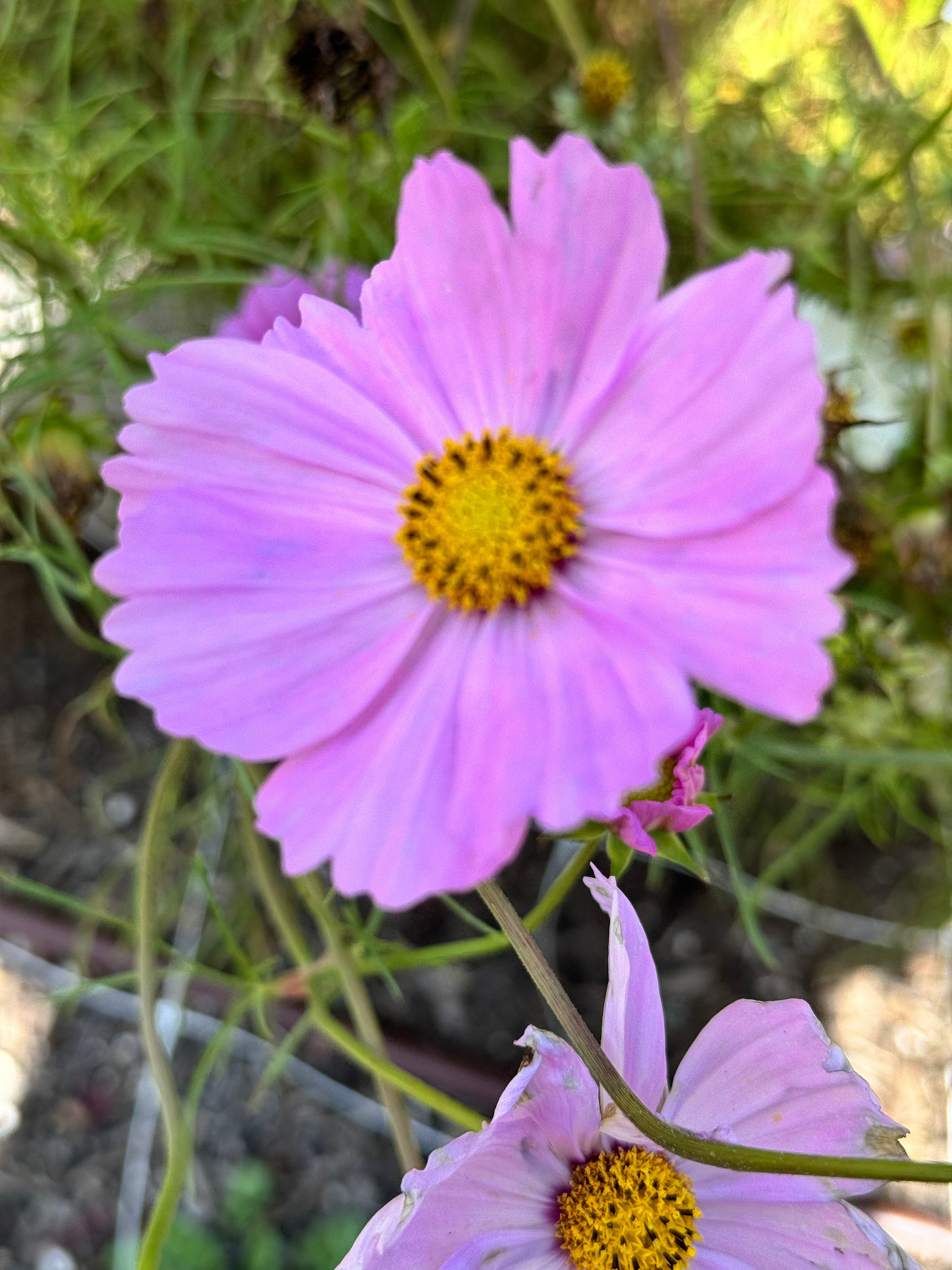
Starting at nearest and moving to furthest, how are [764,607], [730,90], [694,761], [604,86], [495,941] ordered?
[764,607], [694,761], [495,941], [604,86], [730,90]

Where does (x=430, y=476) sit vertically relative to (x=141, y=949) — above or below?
above

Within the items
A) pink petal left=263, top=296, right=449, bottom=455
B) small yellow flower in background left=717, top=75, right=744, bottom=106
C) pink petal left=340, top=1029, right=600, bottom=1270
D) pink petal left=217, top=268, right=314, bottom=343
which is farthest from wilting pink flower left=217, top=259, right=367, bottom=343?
small yellow flower in background left=717, top=75, right=744, bottom=106

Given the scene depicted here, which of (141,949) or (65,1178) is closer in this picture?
(141,949)

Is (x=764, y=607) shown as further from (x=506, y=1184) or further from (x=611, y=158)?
(x=611, y=158)

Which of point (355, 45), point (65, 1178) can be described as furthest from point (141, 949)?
point (65, 1178)

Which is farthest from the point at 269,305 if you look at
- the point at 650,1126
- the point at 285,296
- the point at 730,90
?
the point at 730,90

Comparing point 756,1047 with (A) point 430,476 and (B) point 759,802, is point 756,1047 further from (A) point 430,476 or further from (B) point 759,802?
(B) point 759,802

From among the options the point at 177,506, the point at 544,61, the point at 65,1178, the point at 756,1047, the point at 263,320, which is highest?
the point at 544,61
